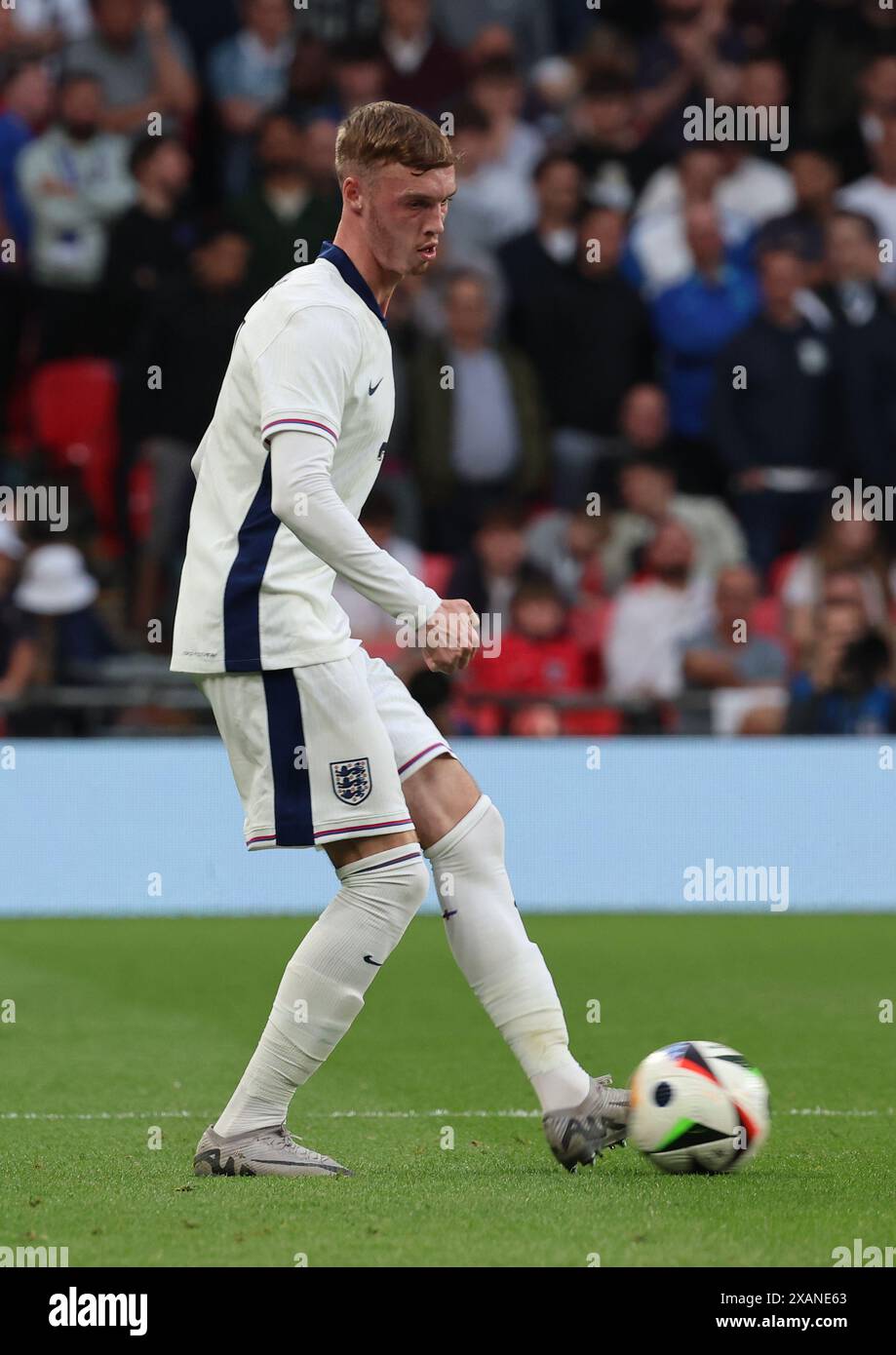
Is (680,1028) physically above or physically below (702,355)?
below

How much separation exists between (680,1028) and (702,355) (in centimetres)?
768

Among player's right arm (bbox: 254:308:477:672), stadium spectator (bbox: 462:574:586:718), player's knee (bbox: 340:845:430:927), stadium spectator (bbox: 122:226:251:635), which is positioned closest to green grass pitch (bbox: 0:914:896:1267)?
player's knee (bbox: 340:845:430:927)

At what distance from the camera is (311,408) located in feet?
15.8

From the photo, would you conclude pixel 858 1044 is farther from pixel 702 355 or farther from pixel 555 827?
pixel 702 355

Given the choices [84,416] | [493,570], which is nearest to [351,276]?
[493,570]

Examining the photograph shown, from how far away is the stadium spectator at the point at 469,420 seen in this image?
13.9 m

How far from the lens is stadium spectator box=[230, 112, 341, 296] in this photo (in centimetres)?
1406

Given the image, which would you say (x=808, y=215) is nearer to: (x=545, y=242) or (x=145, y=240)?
(x=545, y=242)

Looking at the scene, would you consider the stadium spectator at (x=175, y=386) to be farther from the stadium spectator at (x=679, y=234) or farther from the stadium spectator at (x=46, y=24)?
the stadium spectator at (x=679, y=234)

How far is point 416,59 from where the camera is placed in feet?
51.2

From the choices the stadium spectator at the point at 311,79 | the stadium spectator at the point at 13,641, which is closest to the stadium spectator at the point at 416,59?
the stadium spectator at the point at 311,79

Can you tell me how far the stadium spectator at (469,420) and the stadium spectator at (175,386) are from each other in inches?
50.5

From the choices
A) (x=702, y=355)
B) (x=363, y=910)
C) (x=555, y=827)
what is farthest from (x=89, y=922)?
(x=363, y=910)

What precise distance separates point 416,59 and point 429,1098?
35.6 ft
